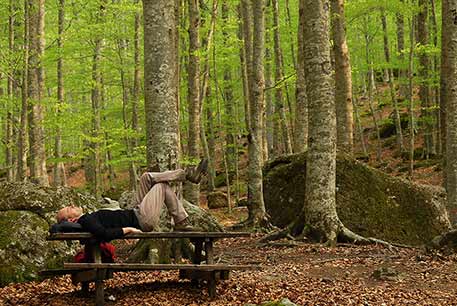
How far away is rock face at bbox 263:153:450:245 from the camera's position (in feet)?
37.6

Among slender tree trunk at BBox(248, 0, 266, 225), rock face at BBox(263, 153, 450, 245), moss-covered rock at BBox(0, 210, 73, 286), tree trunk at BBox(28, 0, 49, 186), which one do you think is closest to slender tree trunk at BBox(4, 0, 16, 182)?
tree trunk at BBox(28, 0, 49, 186)

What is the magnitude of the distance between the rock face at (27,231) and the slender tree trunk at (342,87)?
25.9ft

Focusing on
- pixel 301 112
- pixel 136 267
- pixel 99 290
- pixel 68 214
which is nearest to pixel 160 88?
pixel 68 214

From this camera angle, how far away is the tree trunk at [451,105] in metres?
10.8

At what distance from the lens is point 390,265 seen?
26.8 ft

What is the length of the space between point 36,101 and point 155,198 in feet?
38.9

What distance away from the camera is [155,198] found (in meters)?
6.34

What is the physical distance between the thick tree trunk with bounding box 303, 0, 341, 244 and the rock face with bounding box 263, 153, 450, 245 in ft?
5.56

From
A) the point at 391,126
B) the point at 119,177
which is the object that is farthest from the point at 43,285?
the point at 119,177

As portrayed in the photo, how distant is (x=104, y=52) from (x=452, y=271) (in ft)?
60.3

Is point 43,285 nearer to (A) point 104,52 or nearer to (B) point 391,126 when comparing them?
(A) point 104,52

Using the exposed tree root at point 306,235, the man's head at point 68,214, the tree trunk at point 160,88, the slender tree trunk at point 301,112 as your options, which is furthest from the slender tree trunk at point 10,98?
the man's head at point 68,214

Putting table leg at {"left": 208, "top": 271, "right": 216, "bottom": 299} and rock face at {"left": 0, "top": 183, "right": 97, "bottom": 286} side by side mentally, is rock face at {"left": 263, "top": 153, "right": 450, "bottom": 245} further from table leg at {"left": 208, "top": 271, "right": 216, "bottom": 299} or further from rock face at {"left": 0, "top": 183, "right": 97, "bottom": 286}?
rock face at {"left": 0, "top": 183, "right": 97, "bottom": 286}

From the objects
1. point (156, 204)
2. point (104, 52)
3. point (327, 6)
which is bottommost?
point (156, 204)
